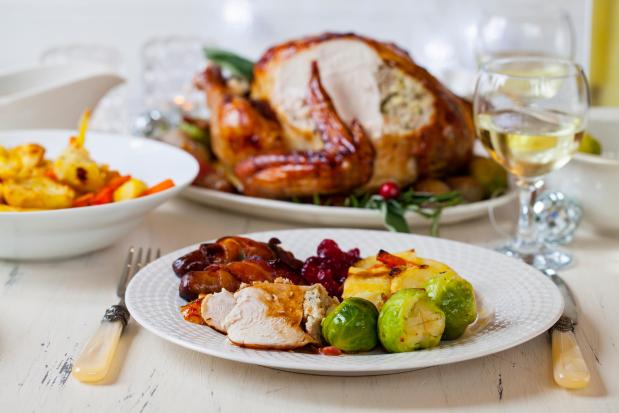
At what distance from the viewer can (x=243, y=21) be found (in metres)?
4.59

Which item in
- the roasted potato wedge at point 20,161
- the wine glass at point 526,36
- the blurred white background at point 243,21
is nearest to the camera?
the roasted potato wedge at point 20,161

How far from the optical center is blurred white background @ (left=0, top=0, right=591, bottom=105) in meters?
4.54

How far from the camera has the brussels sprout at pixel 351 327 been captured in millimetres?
1117

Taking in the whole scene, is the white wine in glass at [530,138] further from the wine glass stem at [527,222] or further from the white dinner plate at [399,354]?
the white dinner plate at [399,354]

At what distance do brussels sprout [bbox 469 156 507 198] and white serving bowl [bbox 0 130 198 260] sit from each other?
64cm

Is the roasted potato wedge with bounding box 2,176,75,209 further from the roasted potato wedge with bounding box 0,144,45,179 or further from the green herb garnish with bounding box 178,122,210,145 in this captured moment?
the green herb garnish with bounding box 178,122,210,145

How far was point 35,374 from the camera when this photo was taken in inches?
46.0

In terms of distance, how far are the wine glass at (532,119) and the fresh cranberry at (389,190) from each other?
27 cm

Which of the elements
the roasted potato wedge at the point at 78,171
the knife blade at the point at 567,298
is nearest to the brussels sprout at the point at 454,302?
the knife blade at the point at 567,298

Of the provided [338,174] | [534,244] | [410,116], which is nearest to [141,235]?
[338,174]

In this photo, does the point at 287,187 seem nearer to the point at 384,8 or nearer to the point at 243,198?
the point at 243,198

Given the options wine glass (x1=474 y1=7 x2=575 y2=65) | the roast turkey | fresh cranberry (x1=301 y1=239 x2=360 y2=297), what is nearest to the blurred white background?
wine glass (x1=474 y1=7 x2=575 y2=65)

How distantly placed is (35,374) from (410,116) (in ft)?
3.39

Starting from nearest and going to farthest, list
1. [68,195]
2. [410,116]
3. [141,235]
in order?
[68,195]
[141,235]
[410,116]
